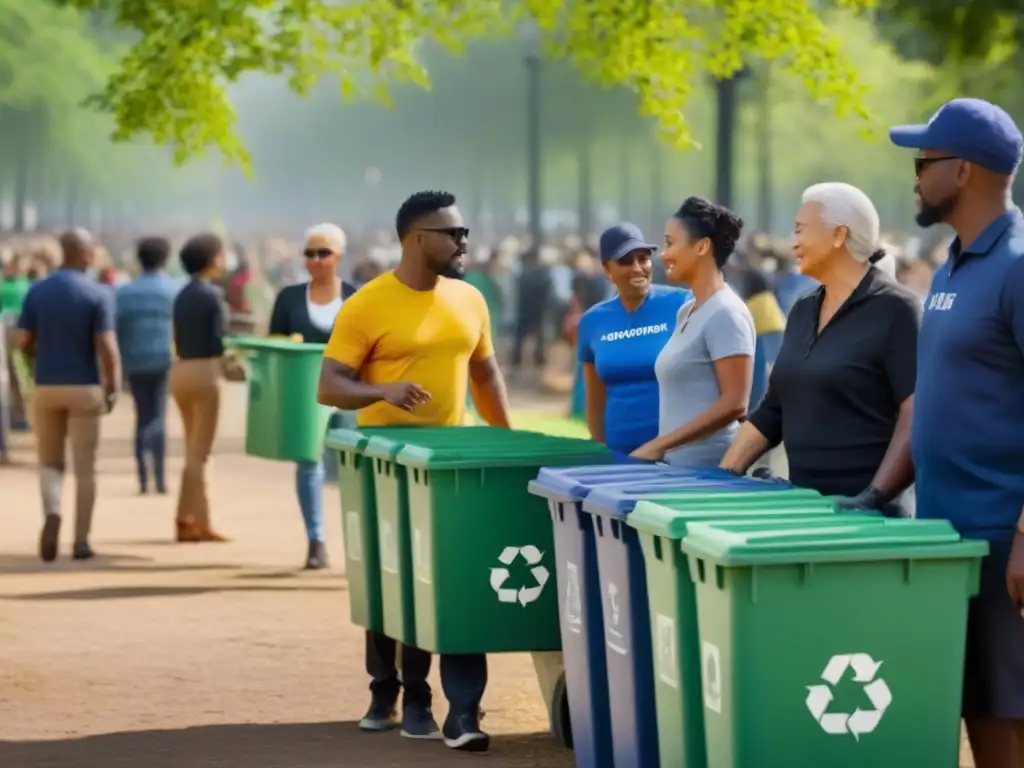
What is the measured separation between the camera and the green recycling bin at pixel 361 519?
9188 millimetres

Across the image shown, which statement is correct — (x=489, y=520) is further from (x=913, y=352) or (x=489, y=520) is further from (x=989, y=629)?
(x=989, y=629)

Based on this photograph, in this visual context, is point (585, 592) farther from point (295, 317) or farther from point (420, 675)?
point (295, 317)

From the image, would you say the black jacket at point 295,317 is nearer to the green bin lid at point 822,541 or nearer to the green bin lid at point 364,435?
the green bin lid at point 364,435

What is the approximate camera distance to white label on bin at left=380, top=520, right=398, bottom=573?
351 inches

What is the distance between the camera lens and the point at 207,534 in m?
16.1

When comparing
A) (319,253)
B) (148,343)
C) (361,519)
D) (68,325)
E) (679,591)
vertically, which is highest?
(319,253)

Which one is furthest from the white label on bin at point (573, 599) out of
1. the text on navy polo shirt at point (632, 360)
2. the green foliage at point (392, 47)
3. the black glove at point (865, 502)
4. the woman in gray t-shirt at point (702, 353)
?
the green foliage at point (392, 47)

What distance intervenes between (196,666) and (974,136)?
5.50 m

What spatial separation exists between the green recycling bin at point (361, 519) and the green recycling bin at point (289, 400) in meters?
4.44

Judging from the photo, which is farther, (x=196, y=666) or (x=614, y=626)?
(x=196, y=666)

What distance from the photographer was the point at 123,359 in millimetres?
18781

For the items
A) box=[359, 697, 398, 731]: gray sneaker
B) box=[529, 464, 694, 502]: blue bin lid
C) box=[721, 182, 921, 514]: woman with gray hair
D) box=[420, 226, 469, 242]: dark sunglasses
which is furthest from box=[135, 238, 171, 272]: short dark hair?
box=[721, 182, 921, 514]: woman with gray hair

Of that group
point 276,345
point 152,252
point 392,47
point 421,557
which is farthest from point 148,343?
point 421,557

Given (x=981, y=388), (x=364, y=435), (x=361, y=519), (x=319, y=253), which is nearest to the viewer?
(x=981, y=388)
